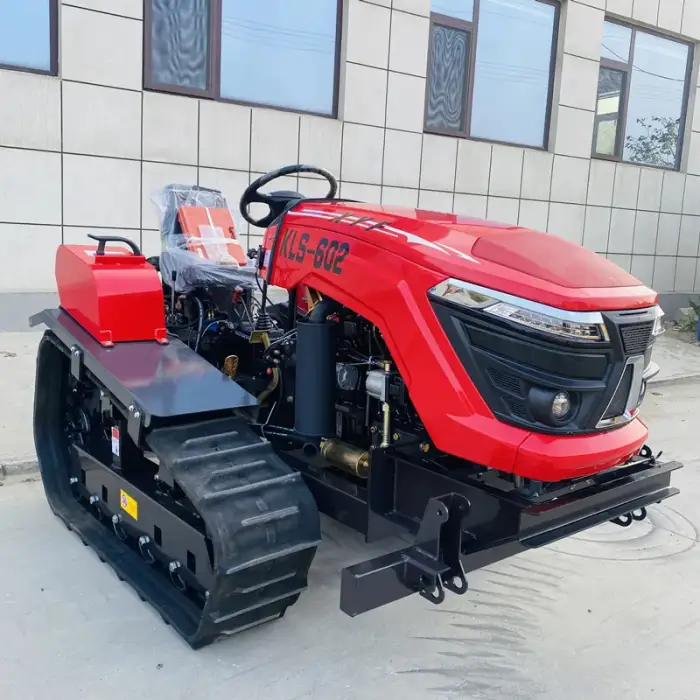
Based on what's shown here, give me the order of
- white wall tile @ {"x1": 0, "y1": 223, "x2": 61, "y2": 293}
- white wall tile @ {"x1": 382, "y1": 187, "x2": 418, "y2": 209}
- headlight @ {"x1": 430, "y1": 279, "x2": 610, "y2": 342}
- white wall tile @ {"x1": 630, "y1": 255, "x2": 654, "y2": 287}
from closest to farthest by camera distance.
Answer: headlight @ {"x1": 430, "y1": 279, "x2": 610, "y2": 342} < white wall tile @ {"x1": 0, "y1": 223, "x2": 61, "y2": 293} < white wall tile @ {"x1": 382, "y1": 187, "x2": 418, "y2": 209} < white wall tile @ {"x1": 630, "y1": 255, "x2": 654, "y2": 287}

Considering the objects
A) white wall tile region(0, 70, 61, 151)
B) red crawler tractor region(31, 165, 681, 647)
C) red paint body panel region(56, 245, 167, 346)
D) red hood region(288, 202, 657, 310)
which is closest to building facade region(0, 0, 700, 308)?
white wall tile region(0, 70, 61, 151)

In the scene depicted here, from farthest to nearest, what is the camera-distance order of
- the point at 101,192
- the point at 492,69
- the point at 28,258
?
1. the point at 492,69
2. the point at 101,192
3. the point at 28,258

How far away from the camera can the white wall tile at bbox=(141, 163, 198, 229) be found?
673 centimetres

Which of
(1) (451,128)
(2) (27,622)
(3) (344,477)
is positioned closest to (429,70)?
(1) (451,128)

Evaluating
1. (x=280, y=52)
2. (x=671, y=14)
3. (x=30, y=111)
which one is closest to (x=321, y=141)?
(x=280, y=52)

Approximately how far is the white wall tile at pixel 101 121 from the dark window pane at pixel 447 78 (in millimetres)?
3454

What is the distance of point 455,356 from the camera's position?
7.25 ft

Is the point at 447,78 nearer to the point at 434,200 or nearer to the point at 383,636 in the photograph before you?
the point at 434,200

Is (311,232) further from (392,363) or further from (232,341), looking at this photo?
(232,341)

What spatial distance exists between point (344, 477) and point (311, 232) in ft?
3.02

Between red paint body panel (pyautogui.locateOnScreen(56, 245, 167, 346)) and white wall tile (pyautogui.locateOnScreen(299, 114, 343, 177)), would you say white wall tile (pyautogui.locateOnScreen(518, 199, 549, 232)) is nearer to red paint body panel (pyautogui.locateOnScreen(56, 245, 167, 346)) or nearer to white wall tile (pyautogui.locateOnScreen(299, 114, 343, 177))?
white wall tile (pyautogui.locateOnScreen(299, 114, 343, 177))

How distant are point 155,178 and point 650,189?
7.25 meters

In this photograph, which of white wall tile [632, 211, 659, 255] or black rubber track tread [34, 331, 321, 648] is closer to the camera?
black rubber track tread [34, 331, 321, 648]

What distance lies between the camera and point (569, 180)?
9.71 meters
